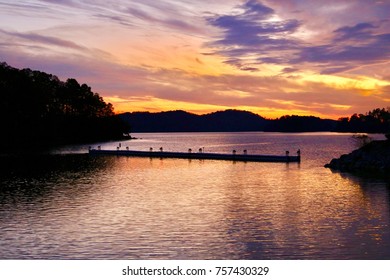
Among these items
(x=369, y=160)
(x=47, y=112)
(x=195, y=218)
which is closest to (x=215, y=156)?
(x=369, y=160)

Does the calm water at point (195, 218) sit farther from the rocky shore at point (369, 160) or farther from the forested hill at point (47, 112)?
the forested hill at point (47, 112)

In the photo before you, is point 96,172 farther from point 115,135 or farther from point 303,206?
point 115,135

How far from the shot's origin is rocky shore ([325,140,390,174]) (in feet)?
171

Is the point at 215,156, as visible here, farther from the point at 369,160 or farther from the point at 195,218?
the point at 195,218

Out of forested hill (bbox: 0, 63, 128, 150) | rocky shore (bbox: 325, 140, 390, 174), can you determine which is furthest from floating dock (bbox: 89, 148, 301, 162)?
forested hill (bbox: 0, 63, 128, 150)

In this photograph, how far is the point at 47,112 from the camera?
5226 inches

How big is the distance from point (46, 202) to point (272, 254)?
55.9 ft

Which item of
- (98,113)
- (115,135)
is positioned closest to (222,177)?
(98,113)

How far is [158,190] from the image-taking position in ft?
125

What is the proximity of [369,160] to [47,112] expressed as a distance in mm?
97825

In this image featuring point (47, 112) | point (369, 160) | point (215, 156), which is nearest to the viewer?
point (369, 160)

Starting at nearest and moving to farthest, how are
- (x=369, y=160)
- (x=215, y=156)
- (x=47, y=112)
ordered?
1. (x=369, y=160)
2. (x=215, y=156)
3. (x=47, y=112)

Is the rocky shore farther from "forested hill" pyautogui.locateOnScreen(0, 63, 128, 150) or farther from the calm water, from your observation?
"forested hill" pyautogui.locateOnScreen(0, 63, 128, 150)

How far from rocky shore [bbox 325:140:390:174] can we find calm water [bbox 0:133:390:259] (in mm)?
7517
